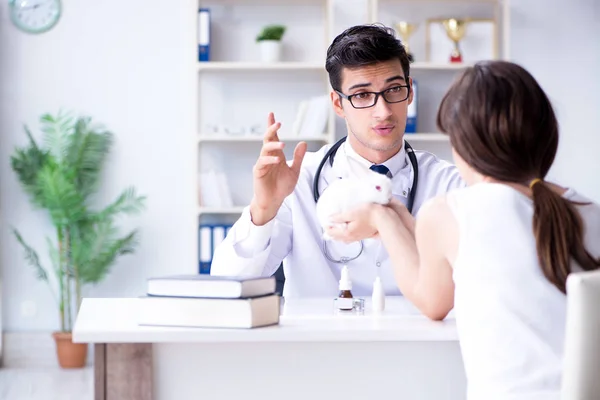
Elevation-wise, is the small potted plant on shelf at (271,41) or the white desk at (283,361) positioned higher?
the small potted plant on shelf at (271,41)

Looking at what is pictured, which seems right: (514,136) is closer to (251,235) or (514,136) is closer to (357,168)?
(251,235)

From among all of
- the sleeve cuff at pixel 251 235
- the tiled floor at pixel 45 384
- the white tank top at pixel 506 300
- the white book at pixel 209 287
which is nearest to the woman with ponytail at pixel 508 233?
the white tank top at pixel 506 300

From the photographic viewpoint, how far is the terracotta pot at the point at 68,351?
15.5ft

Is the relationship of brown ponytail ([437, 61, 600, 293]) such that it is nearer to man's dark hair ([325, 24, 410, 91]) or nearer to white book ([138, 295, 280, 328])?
white book ([138, 295, 280, 328])

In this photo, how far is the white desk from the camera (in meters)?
1.51

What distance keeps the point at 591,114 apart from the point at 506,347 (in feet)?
12.9

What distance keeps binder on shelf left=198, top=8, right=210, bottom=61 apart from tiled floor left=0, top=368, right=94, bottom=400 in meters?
1.77

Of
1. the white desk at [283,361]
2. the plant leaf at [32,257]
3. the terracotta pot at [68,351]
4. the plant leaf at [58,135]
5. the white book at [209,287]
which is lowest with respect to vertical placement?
the terracotta pot at [68,351]

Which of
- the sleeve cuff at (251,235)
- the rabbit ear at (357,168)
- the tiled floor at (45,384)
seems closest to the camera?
the sleeve cuff at (251,235)

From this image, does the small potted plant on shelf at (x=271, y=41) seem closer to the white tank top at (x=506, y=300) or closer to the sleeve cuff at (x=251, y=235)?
the sleeve cuff at (x=251, y=235)

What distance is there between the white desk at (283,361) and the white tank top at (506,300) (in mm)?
188

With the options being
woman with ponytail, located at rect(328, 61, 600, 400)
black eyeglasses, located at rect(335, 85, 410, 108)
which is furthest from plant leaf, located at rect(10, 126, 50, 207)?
woman with ponytail, located at rect(328, 61, 600, 400)

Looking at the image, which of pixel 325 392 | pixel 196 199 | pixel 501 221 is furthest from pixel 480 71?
pixel 196 199

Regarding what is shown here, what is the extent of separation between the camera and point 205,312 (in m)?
1.52
